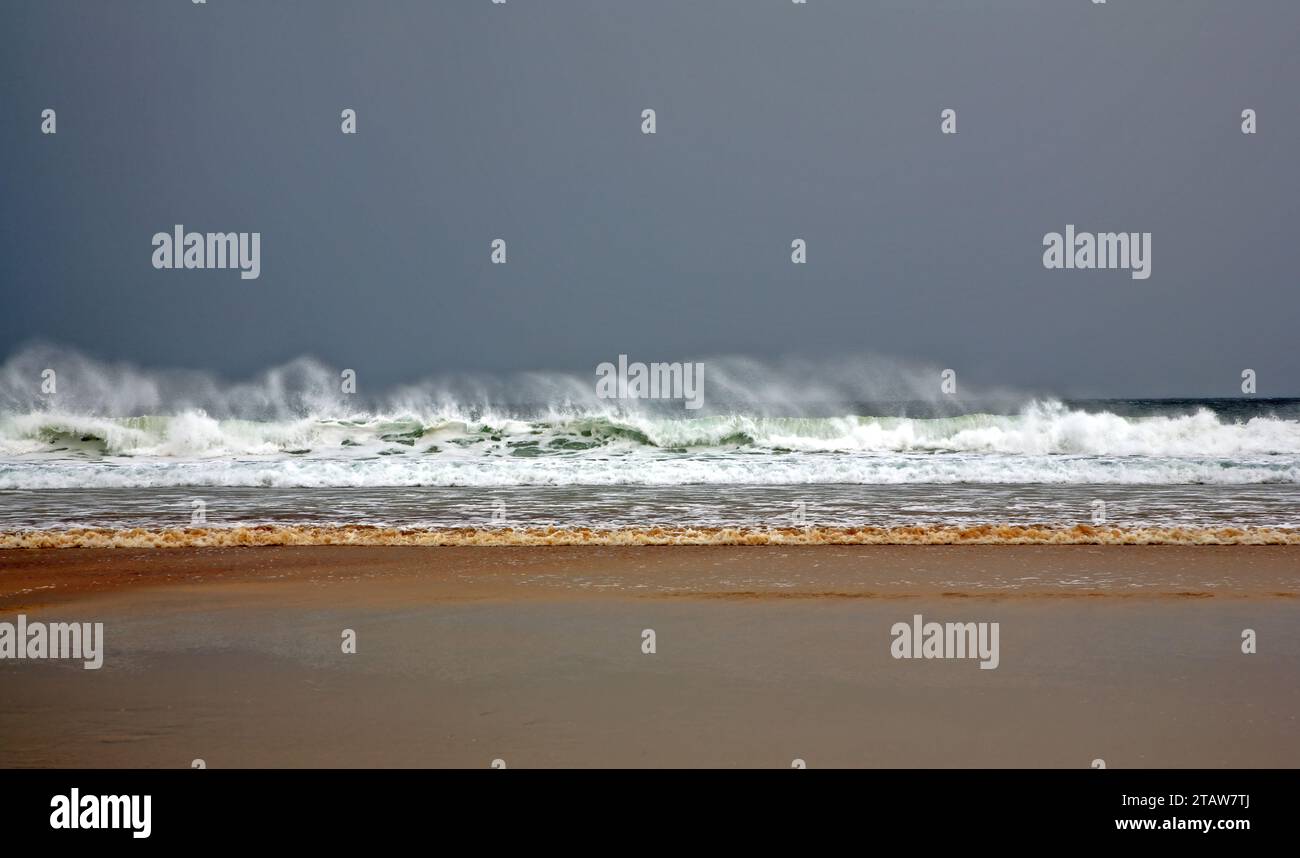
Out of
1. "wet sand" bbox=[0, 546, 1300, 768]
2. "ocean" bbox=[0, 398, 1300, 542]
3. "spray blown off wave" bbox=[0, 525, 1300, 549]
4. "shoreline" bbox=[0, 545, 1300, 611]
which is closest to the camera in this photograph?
"wet sand" bbox=[0, 546, 1300, 768]

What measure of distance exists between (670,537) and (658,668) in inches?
178

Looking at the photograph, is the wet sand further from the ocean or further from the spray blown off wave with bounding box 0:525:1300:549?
the ocean

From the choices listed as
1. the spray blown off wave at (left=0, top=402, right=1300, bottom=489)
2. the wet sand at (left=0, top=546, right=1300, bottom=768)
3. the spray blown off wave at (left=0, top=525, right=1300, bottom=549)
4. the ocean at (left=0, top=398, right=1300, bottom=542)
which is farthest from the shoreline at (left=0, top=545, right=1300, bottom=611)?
the spray blown off wave at (left=0, top=402, right=1300, bottom=489)

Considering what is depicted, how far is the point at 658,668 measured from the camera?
4.08 metres

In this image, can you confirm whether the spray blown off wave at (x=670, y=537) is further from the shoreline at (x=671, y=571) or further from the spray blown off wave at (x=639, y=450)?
the spray blown off wave at (x=639, y=450)

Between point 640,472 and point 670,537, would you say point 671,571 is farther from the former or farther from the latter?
point 640,472

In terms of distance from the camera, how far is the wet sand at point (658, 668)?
3.08 meters

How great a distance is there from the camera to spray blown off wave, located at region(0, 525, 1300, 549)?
8398 mm

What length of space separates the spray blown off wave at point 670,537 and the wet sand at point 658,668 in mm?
1228

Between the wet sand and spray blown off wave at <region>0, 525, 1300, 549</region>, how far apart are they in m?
1.23

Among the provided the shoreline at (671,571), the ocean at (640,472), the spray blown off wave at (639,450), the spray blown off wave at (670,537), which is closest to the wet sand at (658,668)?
the shoreline at (671,571)

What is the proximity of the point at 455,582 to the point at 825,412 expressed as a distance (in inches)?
637
